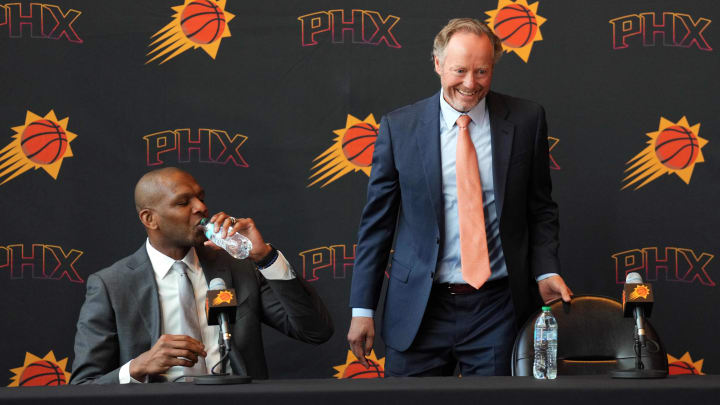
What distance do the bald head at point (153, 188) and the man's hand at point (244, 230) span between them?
25 cm

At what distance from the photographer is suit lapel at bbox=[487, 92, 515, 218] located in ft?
8.19

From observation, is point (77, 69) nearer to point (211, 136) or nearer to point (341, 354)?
Result: point (211, 136)

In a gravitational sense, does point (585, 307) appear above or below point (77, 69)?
below

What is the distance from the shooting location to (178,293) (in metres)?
2.47

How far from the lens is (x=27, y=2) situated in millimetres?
3230

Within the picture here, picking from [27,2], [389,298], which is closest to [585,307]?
[389,298]

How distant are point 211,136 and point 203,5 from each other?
19.3 inches

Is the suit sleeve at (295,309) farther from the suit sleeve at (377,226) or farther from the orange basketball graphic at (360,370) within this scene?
the orange basketball graphic at (360,370)

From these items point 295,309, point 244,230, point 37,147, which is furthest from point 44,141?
point 295,309

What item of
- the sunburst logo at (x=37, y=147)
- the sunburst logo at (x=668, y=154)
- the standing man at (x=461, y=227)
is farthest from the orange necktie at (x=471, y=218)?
the sunburst logo at (x=37, y=147)

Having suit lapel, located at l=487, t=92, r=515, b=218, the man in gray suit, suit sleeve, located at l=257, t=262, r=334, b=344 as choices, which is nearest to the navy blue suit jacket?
suit lapel, located at l=487, t=92, r=515, b=218

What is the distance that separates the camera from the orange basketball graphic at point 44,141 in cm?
321

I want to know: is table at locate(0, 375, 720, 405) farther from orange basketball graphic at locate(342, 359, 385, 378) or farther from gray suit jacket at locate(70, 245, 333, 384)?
orange basketball graphic at locate(342, 359, 385, 378)

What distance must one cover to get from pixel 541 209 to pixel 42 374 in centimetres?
189
